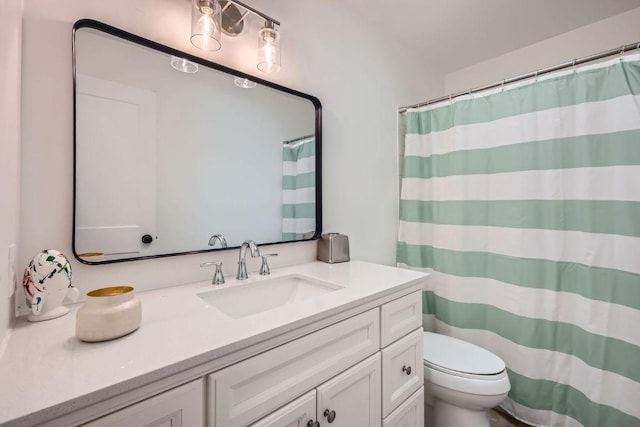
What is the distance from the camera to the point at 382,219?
6.16 feet

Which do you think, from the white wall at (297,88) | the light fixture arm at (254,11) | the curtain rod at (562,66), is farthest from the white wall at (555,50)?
the light fixture arm at (254,11)

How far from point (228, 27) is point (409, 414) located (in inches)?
69.2

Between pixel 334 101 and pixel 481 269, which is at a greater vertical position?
pixel 334 101

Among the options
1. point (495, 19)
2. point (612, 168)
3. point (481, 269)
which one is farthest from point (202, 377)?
point (495, 19)

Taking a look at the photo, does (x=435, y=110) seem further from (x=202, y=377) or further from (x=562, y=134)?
(x=202, y=377)

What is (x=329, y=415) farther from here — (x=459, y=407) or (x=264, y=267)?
(x=459, y=407)

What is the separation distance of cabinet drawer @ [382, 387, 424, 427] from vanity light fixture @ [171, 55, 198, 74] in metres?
1.50

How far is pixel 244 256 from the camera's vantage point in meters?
1.17

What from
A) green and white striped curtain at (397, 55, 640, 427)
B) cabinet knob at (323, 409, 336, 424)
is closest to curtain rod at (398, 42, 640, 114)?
green and white striped curtain at (397, 55, 640, 427)

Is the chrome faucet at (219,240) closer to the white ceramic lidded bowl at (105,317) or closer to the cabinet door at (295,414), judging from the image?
the white ceramic lidded bowl at (105,317)

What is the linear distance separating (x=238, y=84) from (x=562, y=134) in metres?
1.56

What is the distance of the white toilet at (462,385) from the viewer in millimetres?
1212

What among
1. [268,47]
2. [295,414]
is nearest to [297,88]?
[268,47]

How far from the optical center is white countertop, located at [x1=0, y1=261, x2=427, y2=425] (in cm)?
46
